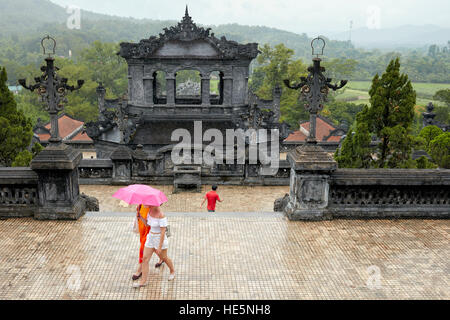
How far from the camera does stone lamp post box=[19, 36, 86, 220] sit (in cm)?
997

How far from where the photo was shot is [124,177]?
1803 centimetres

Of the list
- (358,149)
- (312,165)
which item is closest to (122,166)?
(358,149)

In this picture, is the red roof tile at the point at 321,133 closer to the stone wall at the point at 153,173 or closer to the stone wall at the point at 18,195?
the stone wall at the point at 153,173

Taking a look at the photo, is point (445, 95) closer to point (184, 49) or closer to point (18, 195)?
point (184, 49)

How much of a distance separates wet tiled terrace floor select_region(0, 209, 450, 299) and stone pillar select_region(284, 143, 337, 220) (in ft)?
1.10

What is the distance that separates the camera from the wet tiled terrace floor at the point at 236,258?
24.8ft

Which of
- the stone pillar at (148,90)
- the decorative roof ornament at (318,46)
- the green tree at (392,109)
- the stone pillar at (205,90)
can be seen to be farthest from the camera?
the stone pillar at (205,90)

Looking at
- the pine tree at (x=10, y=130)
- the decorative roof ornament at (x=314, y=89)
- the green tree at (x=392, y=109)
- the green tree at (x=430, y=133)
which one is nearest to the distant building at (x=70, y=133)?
the pine tree at (x=10, y=130)

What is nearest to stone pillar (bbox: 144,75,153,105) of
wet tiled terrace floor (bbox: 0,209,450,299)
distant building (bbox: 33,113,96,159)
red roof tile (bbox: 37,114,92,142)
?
distant building (bbox: 33,113,96,159)

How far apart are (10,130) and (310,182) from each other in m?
10.6

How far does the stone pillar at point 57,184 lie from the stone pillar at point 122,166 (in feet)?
23.8

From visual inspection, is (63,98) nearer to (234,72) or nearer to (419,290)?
(419,290)

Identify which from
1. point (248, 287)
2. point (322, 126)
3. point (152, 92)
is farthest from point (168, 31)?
point (248, 287)

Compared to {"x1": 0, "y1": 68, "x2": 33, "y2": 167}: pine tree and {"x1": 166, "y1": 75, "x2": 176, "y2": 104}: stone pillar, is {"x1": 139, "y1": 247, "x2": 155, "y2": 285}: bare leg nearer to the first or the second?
{"x1": 0, "y1": 68, "x2": 33, "y2": 167}: pine tree
